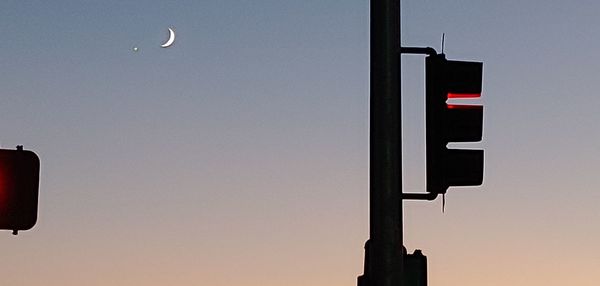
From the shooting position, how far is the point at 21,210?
23.8 feet

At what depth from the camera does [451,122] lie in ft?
26.4

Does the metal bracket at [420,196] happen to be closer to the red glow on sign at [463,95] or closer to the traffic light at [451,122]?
the traffic light at [451,122]

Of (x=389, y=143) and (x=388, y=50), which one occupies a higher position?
(x=388, y=50)

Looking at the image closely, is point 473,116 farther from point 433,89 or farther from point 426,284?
point 426,284

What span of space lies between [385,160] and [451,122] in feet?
2.21

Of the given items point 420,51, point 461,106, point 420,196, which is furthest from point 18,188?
point 461,106

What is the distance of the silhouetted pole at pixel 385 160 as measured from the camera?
7758 millimetres

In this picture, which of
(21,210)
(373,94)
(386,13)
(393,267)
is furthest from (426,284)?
(21,210)

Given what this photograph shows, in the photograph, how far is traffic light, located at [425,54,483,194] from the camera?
312 inches

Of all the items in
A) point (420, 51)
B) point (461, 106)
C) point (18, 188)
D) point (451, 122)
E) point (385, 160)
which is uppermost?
point (420, 51)

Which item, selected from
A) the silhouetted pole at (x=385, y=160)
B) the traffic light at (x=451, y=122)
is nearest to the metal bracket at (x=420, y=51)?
the traffic light at (x=451, y=122)

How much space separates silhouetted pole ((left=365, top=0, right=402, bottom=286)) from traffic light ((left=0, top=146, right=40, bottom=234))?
2.47 meters

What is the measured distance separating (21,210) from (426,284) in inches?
121

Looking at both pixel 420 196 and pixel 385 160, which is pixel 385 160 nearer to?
pixel 385 160
